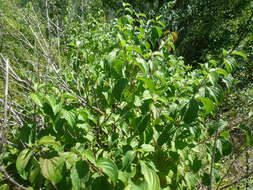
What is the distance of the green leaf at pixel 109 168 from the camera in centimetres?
101

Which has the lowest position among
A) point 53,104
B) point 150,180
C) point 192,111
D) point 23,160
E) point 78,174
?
point 150,180

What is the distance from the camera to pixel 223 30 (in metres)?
6.88

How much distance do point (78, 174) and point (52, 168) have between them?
0.12 metres

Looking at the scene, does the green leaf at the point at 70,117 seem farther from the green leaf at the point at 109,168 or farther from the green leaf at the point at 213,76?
the green leaf at the point at 213,76

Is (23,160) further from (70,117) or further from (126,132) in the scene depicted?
(126,132)

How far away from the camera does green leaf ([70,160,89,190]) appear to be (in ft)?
3.38

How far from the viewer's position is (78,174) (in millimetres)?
1031

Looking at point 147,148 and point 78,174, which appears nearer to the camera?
point 78,174

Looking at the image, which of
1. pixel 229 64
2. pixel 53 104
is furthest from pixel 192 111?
pixel 53 104

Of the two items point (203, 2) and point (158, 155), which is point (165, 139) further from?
point (203, 2)

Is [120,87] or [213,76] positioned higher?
[120,87]

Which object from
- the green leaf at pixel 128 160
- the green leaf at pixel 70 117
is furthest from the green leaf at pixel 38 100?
the green leaf at pixel 128 160

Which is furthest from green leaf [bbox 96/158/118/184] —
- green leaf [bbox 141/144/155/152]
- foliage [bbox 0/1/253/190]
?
green leaf [bbox 141/144/155/152]

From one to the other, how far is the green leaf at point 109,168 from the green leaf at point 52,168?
0.17 m
